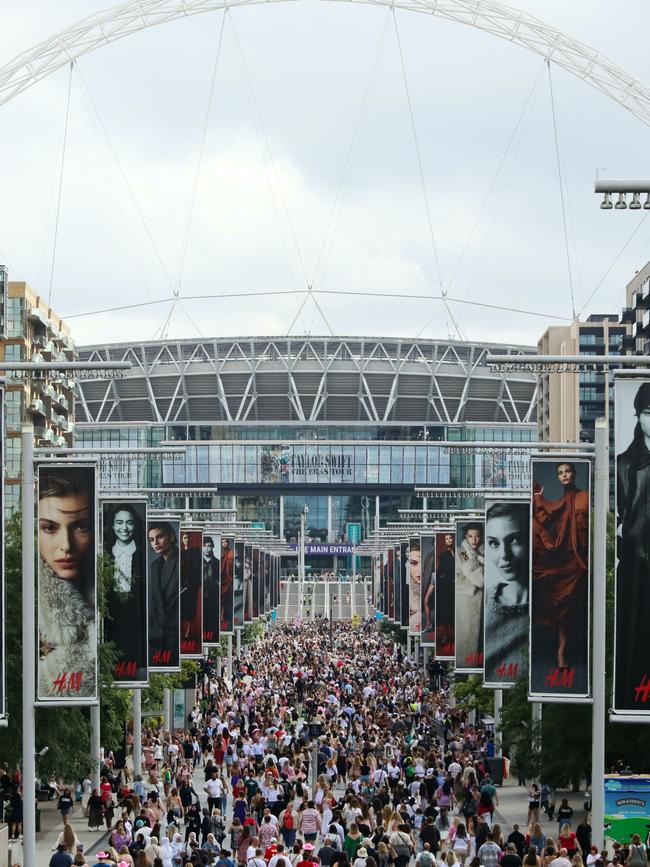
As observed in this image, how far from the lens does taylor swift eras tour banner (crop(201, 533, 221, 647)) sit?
205 ft

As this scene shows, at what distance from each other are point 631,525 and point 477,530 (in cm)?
2355

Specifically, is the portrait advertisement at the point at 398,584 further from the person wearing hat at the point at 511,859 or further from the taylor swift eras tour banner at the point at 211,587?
the person wearing hat at the point at 511,859

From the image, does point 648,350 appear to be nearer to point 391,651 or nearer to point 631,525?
point 391,651

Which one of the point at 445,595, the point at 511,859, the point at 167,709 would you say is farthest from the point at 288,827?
the point at 167,709

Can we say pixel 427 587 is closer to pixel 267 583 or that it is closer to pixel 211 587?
pixel 211 587

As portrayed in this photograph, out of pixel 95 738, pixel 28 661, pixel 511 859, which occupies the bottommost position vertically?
pixel 95 738

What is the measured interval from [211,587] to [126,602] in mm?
23496

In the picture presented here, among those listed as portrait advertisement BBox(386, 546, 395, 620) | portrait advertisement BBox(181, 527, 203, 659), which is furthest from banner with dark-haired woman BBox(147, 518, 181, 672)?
portrait advertisement BBox(386, 546, 395, 620)

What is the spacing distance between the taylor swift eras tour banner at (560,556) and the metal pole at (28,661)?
25.2 ft

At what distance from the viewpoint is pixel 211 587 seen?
6362 cm

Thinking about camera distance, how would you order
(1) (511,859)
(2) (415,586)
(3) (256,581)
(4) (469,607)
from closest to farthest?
(1) (511,859) < (4) (469,607) < (2) (415,586) < (3) (256,581)

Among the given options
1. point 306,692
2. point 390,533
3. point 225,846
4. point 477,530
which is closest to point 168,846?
point 225,846

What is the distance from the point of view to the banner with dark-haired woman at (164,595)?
45000 millimetres

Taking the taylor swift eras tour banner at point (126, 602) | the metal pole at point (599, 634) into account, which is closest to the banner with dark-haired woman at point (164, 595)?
the taylor swift eras tour banner at point (126, 602)
